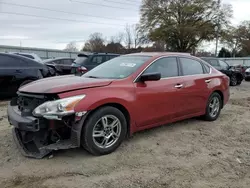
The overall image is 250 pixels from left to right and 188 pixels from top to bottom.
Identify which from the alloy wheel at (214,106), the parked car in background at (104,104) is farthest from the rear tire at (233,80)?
the parked car in background at (104,104)

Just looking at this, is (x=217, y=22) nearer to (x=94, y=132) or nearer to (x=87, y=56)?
(x=87, y=56)

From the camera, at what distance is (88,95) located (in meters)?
3.62

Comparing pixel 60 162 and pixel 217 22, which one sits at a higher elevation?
pixel 217 22

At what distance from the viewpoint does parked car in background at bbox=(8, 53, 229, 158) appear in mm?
3480

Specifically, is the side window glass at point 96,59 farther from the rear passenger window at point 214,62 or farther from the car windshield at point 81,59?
the rear passenger window at point 214,62

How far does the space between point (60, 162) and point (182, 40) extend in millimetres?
36968

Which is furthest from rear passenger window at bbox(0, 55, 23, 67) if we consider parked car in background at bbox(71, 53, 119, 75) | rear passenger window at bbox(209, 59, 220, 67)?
rear passenger window at bbox(209, 59, 220, 67)

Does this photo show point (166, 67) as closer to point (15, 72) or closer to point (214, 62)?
point (15, 72)

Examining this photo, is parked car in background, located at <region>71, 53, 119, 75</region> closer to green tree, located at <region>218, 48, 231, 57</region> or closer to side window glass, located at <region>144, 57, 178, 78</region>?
side window glass, located at <region>144, 57, 178, 78</region>

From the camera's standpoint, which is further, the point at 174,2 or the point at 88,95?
the point at 174,2

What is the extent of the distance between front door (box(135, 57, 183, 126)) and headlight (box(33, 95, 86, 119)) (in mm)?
1127

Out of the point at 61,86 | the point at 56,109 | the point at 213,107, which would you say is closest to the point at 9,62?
the point at 61,86

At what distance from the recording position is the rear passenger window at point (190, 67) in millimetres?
5168

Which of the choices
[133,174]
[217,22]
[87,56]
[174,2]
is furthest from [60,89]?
[217,22]
